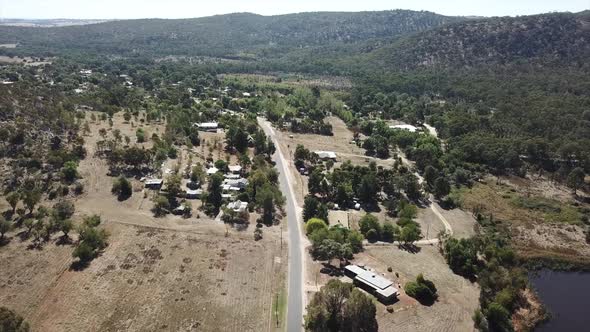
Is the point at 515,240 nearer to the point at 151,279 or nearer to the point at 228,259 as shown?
the point at 228,259

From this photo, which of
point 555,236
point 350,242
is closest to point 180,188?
point 350,242

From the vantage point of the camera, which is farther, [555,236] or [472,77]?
[472,77]

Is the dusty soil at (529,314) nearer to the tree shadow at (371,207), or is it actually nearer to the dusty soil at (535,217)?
the dusty soil at (535,217)

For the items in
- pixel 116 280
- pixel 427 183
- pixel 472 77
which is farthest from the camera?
pixel 472 77

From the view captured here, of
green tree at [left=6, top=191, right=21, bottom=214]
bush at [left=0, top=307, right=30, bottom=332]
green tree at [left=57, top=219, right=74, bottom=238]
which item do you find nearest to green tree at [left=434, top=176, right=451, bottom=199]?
green tree at [left=57, top=219, right=74, bottom=238]

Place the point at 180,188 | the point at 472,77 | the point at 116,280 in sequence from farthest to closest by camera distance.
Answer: the point at 472,77 < the point at 180,188 < the point at 116,280

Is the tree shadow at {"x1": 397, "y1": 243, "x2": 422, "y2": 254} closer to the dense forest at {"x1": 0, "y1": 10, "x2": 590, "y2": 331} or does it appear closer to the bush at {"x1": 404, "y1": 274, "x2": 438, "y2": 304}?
A: the dense forest at {"x1": 0, "y1": 10, "x2": 590, "y2": 331}

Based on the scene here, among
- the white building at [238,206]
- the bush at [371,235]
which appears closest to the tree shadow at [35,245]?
the white building at [238,206]
